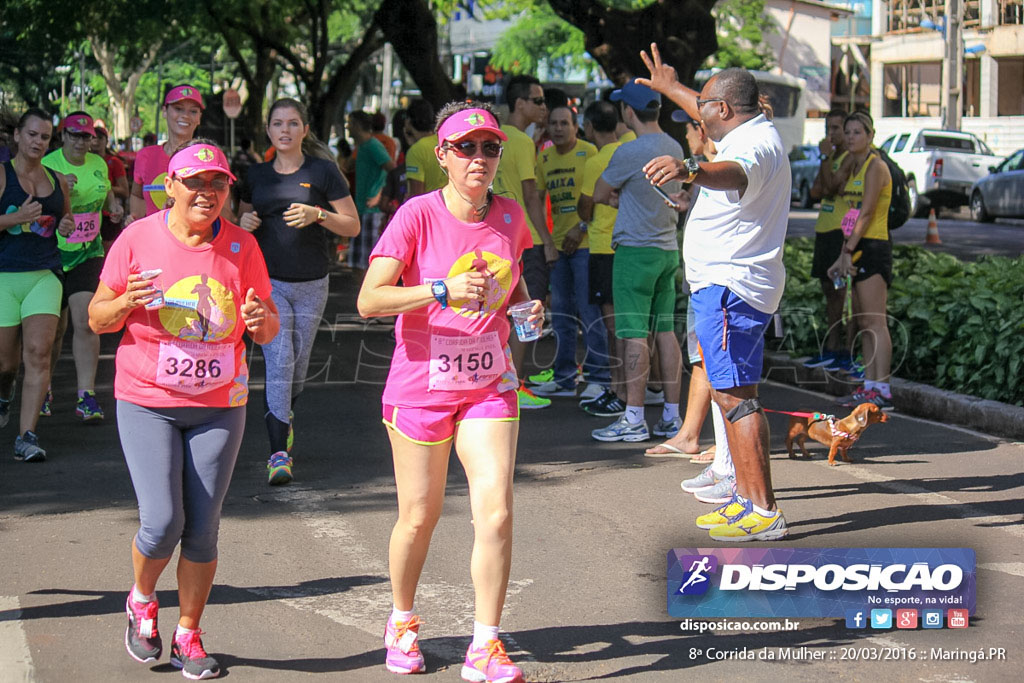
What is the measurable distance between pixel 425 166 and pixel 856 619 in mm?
6506

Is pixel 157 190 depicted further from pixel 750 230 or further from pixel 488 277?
pixel 488 277

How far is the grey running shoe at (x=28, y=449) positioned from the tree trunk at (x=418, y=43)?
10492 mm

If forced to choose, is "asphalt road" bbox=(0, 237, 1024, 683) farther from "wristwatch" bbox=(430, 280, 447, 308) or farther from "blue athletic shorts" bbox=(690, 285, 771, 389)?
"wristwatch" bbox=(430, 280, 447, 308)

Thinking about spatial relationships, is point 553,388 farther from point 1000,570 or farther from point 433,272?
point 433,272

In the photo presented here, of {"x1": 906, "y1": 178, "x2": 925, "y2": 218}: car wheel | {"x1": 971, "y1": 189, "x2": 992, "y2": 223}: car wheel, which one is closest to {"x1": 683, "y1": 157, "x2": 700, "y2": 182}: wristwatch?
{"x1": 971, "y1": 189, "x2": 992, "y2": 223}: car wheel

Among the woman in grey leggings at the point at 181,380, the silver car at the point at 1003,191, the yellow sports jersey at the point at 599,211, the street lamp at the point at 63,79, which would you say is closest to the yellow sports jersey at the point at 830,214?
the yellow sports jersey at the point at 599,211

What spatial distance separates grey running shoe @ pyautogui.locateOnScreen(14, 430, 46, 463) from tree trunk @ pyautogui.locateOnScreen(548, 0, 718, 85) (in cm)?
835

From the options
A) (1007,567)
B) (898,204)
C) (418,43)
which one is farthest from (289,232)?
(418,43)

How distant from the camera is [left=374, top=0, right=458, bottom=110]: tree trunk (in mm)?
17875

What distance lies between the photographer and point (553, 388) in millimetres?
10406

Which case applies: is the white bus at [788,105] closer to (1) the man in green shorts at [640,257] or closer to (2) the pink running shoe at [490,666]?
(1) the man in green shorts at [640,257]

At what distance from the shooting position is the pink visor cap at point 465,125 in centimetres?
458

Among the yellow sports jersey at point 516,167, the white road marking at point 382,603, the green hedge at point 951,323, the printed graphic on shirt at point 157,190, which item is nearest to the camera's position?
the white road marking at point 382,603

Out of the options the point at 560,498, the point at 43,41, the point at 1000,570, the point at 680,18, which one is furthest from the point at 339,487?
the point at 43,41
